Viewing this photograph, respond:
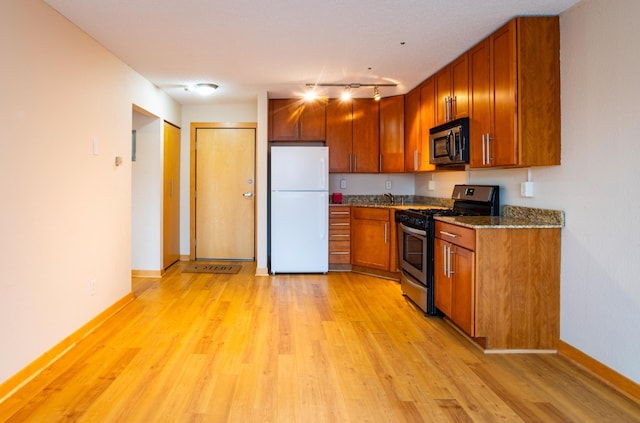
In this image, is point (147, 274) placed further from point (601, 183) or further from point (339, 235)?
point (601, 183)

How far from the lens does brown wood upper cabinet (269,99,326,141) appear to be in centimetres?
531

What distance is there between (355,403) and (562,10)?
8.90ft

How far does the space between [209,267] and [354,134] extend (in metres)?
2.59

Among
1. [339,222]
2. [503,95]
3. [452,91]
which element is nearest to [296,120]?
[339,222]

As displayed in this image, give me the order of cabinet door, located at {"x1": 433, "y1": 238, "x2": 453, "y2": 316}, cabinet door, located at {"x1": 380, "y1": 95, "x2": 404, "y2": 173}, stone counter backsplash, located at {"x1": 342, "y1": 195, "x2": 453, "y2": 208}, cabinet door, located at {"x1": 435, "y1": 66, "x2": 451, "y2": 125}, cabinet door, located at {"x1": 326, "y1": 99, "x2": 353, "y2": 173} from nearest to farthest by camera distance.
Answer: cabinet door, located at {"x1": 433, "y1": 238, "x2": 453, "y2": 316} → cabinet door, located at {"x1": 435, "y1": 66, "x2": 451, "y2": 125} → cabinet door, located at {"x1": 380, "y1": 95, "x2": 404, "y2": 173} → cabinet door, located at {"x1": 326, "y1": 99, "x2": 353, "y2": 173} → stone counter backsplash, located at {"x1": 342, "y1": 195, "x2": 453, "y2": 208}

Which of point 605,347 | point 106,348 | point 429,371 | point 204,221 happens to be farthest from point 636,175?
point 204,221

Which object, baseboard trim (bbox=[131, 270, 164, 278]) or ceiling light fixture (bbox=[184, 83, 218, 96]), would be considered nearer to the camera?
ceiling light fixture (bbox=[184, 83, 218, 96])

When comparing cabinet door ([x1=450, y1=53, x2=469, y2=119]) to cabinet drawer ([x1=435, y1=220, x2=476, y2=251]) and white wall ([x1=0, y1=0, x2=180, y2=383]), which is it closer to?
cabinet drawer ([x1=435, y1=220, x2=476, y2=251])

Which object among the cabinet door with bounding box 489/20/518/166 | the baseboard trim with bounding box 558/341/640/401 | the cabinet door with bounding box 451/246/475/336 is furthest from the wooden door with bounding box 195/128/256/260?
the baseboard trim with bounding box 558/341/640/401

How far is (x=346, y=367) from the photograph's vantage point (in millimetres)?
2471

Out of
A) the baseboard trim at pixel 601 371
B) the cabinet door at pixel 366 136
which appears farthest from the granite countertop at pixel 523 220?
the cabinet door at pixel 366 136

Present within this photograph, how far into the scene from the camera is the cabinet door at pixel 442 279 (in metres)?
3.13

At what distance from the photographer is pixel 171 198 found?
215 inches

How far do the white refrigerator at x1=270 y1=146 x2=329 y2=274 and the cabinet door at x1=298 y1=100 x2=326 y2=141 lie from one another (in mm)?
459
